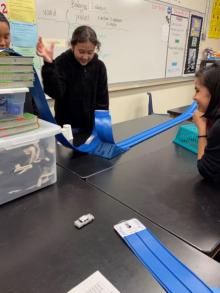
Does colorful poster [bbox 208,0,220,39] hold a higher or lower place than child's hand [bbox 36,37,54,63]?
higher

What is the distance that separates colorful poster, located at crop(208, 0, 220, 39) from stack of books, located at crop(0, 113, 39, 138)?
352 cm

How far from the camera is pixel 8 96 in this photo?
2.60 ft

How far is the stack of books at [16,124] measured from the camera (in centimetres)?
76

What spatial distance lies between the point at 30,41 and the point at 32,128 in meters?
1.29

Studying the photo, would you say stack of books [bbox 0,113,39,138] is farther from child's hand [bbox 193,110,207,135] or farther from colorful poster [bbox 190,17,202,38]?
colorful poster [bbox 190,17,202,38]

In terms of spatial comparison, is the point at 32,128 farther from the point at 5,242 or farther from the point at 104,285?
the point at 104,285

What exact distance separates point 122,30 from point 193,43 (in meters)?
1.35

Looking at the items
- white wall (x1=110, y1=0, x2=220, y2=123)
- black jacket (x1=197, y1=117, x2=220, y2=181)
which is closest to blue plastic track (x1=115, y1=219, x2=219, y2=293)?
black jacket (x1=197, y1=117, x2=220, y2=181)

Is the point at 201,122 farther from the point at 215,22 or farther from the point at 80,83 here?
the point at 215,22

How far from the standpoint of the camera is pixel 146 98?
3.06 meters

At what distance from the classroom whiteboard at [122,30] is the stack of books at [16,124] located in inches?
52.3

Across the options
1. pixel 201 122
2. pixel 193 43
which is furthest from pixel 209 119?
pixel 193 43

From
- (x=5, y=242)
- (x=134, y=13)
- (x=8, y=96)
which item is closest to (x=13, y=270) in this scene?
(x=5, y=242)

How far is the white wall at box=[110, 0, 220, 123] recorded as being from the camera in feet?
8.96
